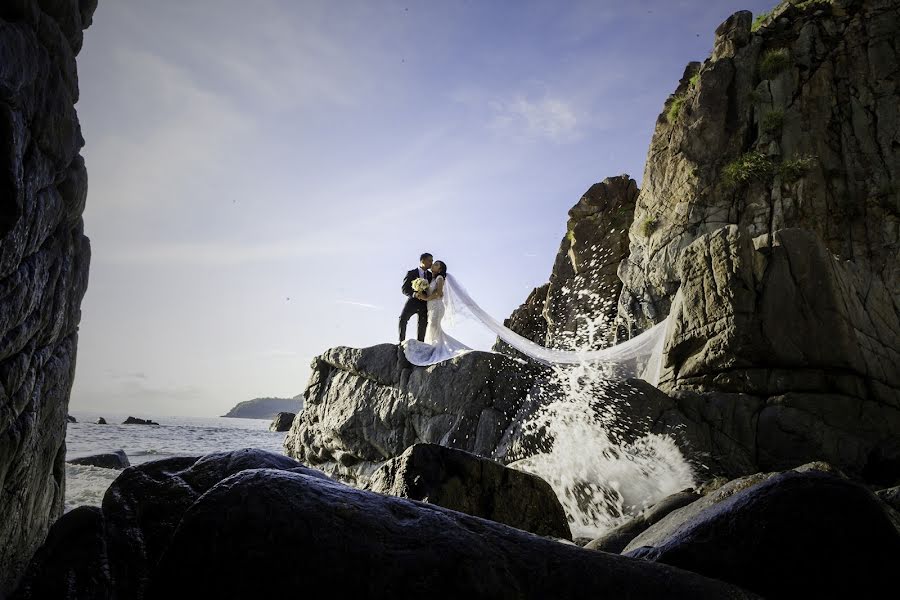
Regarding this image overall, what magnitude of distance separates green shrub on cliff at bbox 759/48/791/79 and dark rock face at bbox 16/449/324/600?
22821mm

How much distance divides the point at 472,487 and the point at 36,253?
4181 millimetres

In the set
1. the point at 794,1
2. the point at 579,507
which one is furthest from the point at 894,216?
the point at 579,507

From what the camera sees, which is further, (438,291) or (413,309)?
(413,309)

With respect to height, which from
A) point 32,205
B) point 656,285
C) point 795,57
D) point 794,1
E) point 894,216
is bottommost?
point 32,205

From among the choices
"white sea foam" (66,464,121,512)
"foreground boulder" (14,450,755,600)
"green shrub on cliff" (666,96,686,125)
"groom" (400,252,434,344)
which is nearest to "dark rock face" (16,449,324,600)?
"foreground boulder" (14,450,755,600)

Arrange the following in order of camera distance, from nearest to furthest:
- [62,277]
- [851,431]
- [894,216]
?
[62,277], [851,431], [894,216]

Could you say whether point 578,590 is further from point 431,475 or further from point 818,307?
point 818,307

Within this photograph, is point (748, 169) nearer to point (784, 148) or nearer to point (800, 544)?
point (784, 148)

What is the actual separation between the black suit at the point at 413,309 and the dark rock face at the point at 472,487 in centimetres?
650

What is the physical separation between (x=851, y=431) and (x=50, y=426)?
9.70 meters

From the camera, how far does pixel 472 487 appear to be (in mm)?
A: 5758

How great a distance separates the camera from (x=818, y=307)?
8750 millimetres

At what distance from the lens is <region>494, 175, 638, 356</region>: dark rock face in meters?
23.8

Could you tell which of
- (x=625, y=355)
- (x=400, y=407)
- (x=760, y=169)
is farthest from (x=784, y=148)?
(x=400, y=407)
